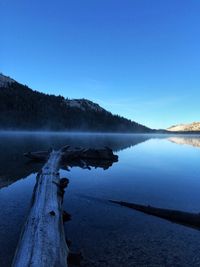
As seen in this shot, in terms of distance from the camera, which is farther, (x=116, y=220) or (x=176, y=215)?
(x=176, y=215)

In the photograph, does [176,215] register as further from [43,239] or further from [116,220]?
[43,239]

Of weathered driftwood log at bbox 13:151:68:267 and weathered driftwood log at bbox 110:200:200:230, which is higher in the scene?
weathered driftwood log at bbox 13:151:68:267

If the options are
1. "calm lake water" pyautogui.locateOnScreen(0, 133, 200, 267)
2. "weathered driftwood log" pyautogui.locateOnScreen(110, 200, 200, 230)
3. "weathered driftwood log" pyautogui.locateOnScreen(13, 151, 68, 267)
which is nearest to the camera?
"weathered driftwood log" pyautogui.locateOnScreen(13, 151, 68, 267)

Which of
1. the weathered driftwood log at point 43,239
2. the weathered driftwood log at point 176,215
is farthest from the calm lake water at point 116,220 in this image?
→ the weathered driftwood log at point 43,239

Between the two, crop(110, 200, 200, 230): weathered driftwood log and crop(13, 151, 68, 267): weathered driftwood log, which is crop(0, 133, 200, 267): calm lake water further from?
crop(13, 151, 68, 267): weathered driftwood log

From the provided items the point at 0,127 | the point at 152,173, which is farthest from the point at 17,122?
the point at 152,173

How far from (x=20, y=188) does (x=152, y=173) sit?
1339 centimetres

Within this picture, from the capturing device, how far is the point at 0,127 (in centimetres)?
16650

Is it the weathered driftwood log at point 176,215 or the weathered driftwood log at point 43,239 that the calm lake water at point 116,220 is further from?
the weathered driftwood log at point 43,239

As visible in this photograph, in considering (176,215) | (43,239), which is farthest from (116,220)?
(43,239)

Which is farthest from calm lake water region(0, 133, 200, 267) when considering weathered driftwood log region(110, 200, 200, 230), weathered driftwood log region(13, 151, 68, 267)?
weathered driftwood log region(13, 151, 68, 267)

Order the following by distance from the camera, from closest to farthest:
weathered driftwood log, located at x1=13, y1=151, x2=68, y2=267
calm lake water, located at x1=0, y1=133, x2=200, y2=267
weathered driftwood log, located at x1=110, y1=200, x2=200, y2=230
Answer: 1. weathered driftwood log, located at x1=13, y1=151, x2=68, y2=267
2. calm lake water, located at x1=0, y1=133, x2=200, y2=267
3. weathered driftwood log, located at x1=110, y1=200, x2=200, y2=230

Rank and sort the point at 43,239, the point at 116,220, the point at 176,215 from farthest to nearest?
the point at 176,215 → the point at 116,220 → the point at 43,239

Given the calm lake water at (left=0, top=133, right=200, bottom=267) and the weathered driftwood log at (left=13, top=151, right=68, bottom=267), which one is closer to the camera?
the weathered driftwood log at (left=13, top=151, right=68, bottom=267)
